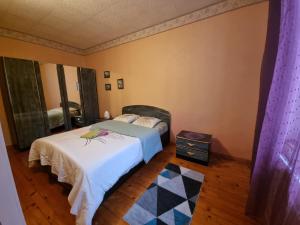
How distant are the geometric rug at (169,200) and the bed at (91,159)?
1.25 ft

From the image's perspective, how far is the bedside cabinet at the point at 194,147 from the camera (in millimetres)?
2236

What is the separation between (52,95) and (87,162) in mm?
2691

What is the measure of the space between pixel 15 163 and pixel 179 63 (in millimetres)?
3577

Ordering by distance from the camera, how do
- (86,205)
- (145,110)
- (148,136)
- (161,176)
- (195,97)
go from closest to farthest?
(86,205), (161,176), (148,136), (195,97), (145,110)

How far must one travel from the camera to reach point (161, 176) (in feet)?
6.59

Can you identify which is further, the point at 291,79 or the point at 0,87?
the point at 0,87

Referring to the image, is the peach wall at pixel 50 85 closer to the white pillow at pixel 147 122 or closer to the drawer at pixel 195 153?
the white pillow at pixel 147 122

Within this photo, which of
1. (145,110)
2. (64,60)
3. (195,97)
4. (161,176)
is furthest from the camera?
(64,60)

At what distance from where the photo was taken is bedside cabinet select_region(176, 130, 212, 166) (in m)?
2.24

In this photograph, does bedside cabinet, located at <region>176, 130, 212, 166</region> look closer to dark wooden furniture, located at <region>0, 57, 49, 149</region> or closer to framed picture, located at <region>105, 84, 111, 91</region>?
framed picture, located at <region>105, 84, 111, 91</region>

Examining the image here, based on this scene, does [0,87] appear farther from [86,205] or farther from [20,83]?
[86,205]

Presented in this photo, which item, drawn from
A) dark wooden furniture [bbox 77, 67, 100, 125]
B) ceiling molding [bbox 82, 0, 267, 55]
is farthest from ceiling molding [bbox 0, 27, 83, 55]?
ceiling molding [bbox 82, 0, 267, 55]

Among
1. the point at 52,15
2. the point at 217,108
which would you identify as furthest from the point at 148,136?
the point at 52,15

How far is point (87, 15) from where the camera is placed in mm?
2344
